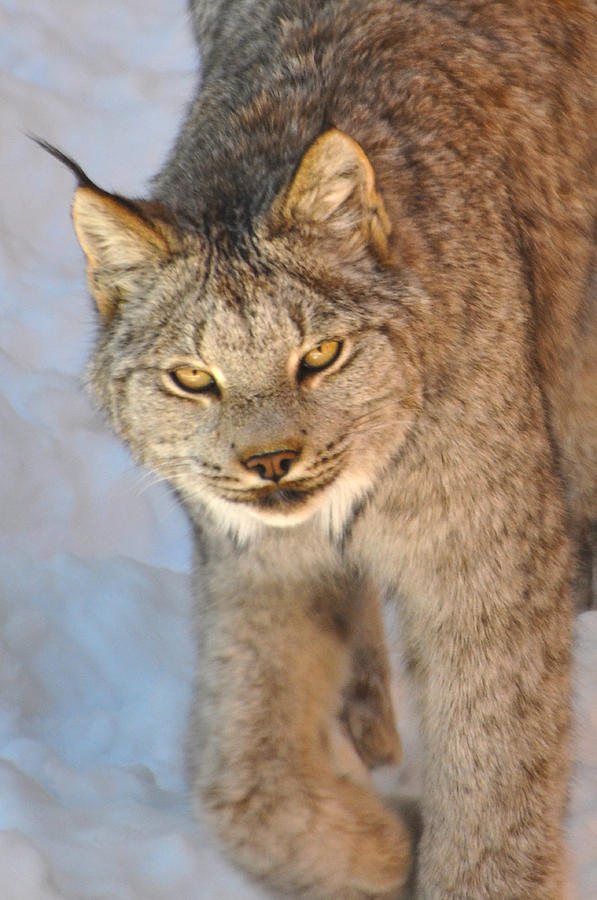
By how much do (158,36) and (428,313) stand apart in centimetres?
461

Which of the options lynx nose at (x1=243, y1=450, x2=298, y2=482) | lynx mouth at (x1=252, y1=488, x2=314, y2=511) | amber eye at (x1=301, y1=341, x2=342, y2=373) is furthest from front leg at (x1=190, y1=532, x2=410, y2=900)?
amber eye at (x1=301, y1=341, x2=342, y2=373)

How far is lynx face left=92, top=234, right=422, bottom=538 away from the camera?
316 centimetres

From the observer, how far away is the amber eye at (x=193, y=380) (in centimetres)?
321

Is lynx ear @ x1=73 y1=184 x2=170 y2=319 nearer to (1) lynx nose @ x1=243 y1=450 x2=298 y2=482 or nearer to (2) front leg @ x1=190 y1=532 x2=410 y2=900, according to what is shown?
(1) lynx nose @ x1=243 y1=450 x2=298 y2=482

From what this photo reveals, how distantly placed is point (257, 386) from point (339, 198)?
0.43 metres

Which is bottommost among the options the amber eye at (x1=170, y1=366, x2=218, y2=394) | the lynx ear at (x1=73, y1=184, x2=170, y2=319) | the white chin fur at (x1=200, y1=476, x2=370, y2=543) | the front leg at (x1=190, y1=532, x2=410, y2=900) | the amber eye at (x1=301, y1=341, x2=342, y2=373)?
the front leg at (x1=190, y1=532, x2=410, y2=900)

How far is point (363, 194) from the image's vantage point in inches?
128

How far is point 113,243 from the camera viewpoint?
10.9 feet

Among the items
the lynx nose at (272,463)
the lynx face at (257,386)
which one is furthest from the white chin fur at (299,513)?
the lynx nose at (272,463)

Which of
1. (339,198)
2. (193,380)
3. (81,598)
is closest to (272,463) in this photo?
(193,380)

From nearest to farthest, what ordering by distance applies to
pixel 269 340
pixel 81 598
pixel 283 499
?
pixel 269 340, pixel 283 499, pixel 81 598

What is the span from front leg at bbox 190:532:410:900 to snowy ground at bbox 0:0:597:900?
5.3 inches

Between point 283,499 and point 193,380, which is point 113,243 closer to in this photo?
point 193,380

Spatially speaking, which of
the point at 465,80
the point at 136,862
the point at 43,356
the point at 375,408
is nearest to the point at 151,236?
the point at 375,408
